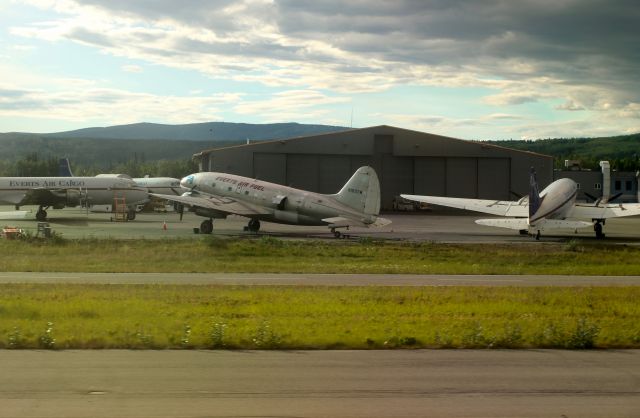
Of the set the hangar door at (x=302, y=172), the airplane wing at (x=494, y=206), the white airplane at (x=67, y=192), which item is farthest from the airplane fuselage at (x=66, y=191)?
the airplane wing at (x=494, y=206)

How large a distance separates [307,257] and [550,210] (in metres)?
18.4

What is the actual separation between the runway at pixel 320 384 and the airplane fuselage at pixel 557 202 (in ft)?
101

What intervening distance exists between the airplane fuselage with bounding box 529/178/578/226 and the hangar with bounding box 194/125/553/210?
3283 centimetres

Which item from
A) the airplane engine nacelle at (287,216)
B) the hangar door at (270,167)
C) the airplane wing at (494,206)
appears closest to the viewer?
the airplane engine nacelle at (287,216)

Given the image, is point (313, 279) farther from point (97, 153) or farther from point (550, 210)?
point (97, 153)

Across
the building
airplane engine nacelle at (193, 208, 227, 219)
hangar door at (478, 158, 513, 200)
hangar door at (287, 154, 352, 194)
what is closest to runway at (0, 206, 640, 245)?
airplane engine nacelle at (193, 208, 227, 219)

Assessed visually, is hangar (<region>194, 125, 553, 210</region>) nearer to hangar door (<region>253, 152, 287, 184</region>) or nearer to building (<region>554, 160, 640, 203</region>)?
hangar door (<region>253, 152, 287, 184</region>)

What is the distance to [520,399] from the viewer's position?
8570mm

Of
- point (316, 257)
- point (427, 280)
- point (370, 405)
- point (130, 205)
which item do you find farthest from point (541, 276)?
point (130, 205)

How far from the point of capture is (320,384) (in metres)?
9.13

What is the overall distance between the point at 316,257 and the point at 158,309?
15513mm

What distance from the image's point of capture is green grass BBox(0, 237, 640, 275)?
26.3m

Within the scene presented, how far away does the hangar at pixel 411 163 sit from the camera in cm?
7694

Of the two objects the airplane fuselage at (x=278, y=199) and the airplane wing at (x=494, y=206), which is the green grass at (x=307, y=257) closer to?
the airplane fuselage at (x=278, y=199)
